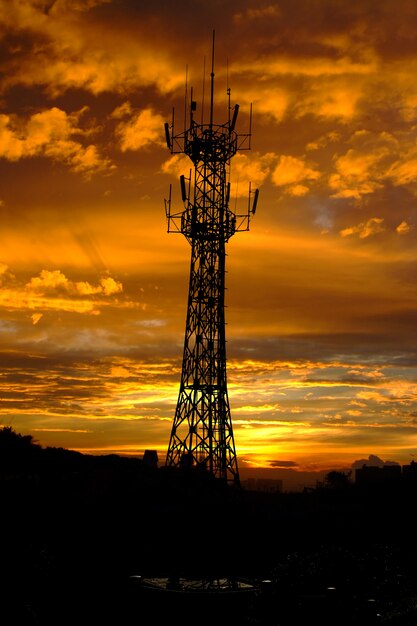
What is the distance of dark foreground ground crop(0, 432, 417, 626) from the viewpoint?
27438 millimetres

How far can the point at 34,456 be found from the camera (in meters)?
59.0

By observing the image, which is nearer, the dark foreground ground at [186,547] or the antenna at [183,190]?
the dark foreground ground at [186,547]

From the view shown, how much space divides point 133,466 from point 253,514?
12.7 metres

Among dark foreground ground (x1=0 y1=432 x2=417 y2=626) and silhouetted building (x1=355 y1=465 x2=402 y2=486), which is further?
silhouetted building (x1=355 y1=465 x2=402 y2=486)

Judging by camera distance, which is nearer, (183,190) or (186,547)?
(186,547)

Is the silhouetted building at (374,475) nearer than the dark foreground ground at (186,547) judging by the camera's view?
No

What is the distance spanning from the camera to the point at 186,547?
4447 centimetres

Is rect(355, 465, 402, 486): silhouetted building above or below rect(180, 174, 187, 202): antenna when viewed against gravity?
below

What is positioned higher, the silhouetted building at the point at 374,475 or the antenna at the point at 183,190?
the antenna at the point at 183,190

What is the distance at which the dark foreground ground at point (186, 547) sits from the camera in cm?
2744

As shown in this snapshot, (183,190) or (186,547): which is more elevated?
(183,190)

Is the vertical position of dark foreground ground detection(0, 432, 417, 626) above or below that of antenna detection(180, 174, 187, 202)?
below

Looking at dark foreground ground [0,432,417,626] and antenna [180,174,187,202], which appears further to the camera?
antenna [180,174,187,202]

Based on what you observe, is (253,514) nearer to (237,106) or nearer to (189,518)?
(189,518)
